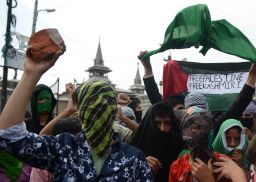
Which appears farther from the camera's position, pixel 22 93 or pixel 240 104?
pixel 240 104

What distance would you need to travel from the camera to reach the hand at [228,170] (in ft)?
6.58

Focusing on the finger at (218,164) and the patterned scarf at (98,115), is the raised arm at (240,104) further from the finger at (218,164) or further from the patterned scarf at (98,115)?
the patterned scarf at (98,115)

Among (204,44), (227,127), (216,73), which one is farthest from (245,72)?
(227,127)

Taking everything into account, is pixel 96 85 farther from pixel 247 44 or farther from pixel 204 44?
pixel 247 44

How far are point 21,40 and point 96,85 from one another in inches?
535

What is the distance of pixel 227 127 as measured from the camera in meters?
3.08

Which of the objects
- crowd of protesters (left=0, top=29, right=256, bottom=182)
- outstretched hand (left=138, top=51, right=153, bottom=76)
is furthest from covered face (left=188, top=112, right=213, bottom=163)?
outstretched hand (left=138, top=51, right=153, bottom=76)

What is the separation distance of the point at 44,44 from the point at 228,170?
106 centimetres

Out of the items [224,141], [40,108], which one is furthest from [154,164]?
[40,108]

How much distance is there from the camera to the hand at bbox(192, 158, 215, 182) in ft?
6.87

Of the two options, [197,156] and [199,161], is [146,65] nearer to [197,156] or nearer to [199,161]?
[197,156]

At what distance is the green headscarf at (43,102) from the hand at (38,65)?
1.63 meters

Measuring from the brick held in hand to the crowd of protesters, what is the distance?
0.02 m

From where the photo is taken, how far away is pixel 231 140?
10.3ft
